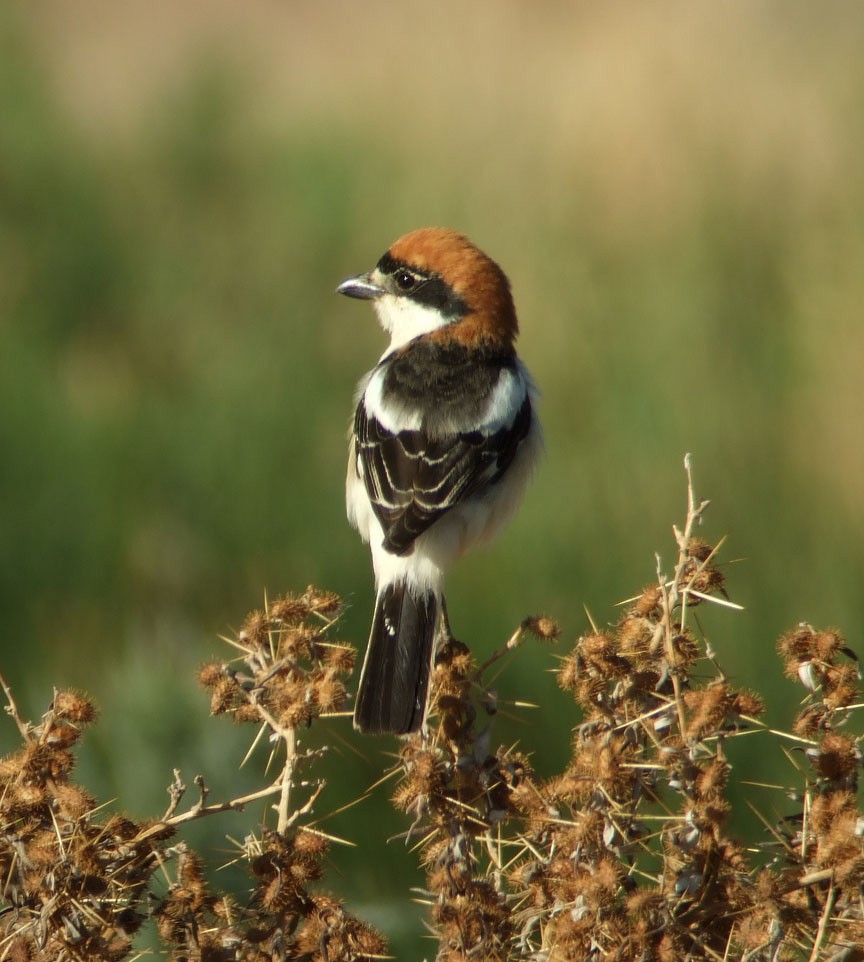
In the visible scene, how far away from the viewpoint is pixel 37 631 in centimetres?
538

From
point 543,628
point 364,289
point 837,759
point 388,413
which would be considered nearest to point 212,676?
point 543,628

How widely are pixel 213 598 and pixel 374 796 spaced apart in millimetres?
1543

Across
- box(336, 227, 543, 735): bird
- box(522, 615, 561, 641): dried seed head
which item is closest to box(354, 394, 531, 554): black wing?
box(336, 227, 543, 735): bird

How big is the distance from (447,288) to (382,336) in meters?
3.99

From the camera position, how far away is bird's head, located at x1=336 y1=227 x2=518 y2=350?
14.6 feet

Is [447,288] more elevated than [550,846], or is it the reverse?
[447,288]

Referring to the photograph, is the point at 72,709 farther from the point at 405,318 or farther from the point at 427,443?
the point at 405,318

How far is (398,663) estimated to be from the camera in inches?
135

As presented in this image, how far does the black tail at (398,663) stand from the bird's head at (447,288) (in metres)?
1.03

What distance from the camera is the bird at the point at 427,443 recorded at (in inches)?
141

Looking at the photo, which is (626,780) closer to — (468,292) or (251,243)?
(468,292)

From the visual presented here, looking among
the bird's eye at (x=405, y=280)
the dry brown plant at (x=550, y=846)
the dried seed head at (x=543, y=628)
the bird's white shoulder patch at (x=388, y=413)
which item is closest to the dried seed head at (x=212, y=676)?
the dry brown plant at (x=550, y=846)

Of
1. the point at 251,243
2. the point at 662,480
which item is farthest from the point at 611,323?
the point at 251,243

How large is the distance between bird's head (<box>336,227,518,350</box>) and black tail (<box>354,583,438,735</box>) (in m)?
1.03
